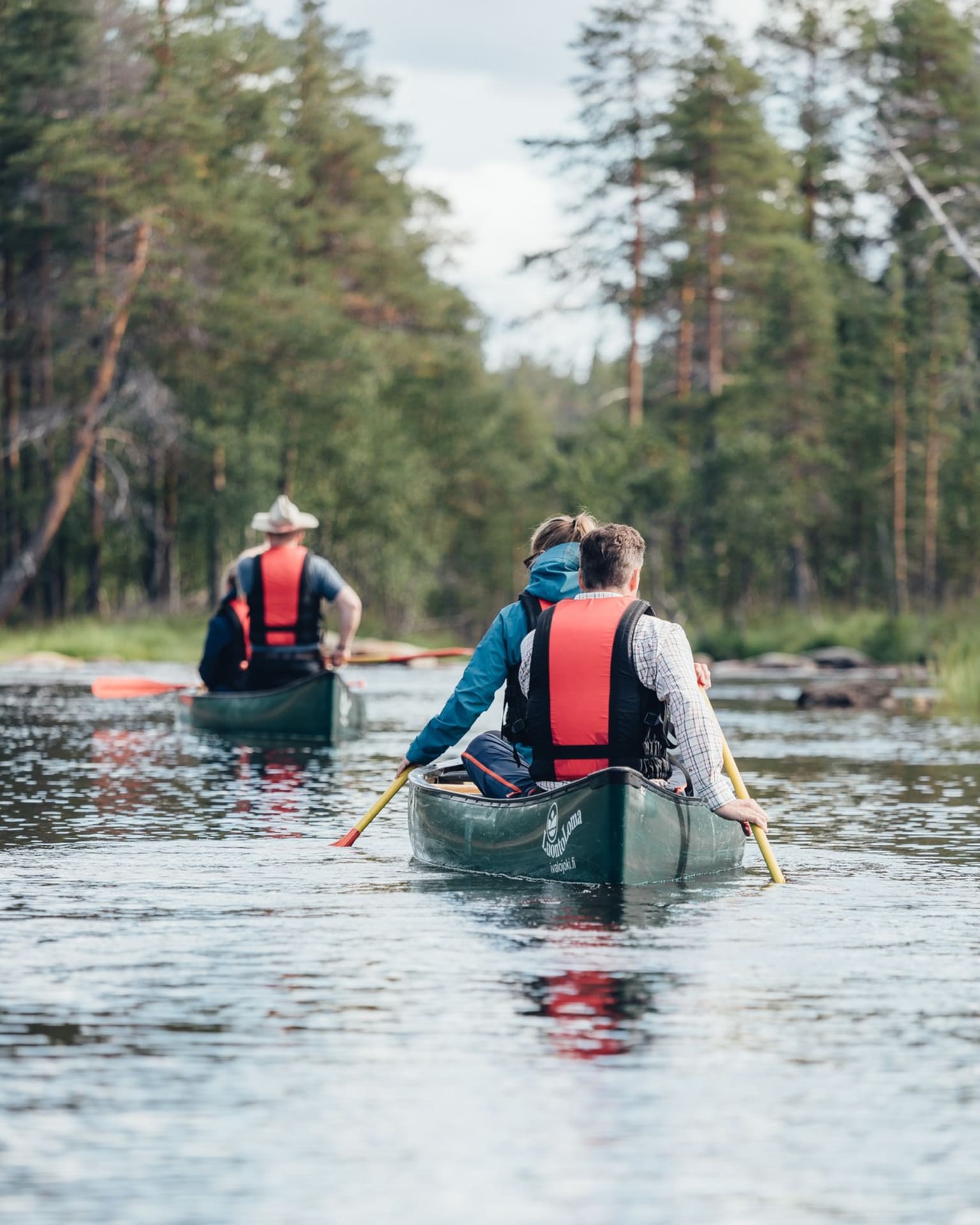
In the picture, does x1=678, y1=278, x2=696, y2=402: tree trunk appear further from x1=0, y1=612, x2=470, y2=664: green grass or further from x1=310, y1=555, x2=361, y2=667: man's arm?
x1=310, y1=555, x2=361, y2=667: man's arm

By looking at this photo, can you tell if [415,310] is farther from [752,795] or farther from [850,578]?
[752,795]

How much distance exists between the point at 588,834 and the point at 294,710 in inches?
318

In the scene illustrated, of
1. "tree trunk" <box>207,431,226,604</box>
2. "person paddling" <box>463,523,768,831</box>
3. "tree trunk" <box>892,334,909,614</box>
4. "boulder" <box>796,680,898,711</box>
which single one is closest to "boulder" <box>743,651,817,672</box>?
"tree trunk" <box>892,334,909,614</box>

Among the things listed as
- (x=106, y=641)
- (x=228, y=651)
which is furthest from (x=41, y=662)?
(x=228, y=651)

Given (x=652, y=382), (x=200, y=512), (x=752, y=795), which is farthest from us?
(x=652, y=382)

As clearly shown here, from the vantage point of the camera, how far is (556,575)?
8219 mm

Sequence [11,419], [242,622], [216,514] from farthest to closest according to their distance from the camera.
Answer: [216,514]
[11,419]
[242,622]

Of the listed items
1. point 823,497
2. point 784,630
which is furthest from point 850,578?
point 784,630

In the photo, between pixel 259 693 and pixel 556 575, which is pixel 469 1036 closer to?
pixel 556 575

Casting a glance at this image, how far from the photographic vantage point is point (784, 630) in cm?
3712

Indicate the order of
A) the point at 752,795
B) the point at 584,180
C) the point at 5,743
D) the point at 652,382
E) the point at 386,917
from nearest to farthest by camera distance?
the point at 386,917
the point at 752,795
the point at 5,743
the point at 584,180
the point at 652,382

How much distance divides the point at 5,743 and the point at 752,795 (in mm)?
Result: 5935

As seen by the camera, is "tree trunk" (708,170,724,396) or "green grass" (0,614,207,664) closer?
"green grass" (0,614,207,664)

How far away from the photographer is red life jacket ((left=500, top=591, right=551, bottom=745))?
26.3 feet
